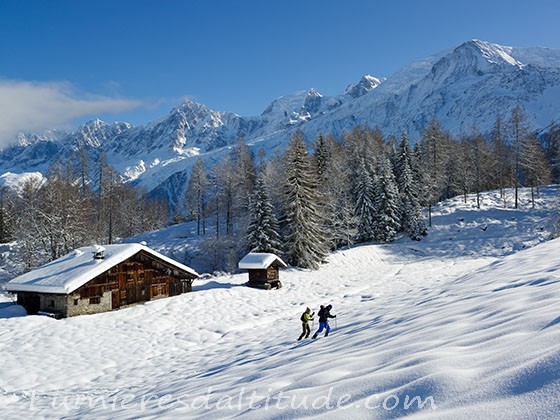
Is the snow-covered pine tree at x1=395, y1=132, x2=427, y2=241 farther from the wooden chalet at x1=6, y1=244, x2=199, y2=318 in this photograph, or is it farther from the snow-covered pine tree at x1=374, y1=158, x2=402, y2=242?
the wooden chalet at x1=6, y1=244, x2=199, y2=318

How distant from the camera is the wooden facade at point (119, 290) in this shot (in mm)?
22000

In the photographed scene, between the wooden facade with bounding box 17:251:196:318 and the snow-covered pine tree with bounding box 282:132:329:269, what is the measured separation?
12539mm

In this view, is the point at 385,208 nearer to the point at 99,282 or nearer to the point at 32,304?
the point at 99,282

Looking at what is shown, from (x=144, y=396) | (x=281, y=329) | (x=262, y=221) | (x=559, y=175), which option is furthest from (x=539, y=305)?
(x=559, y=175)

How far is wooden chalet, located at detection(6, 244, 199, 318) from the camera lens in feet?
71.3

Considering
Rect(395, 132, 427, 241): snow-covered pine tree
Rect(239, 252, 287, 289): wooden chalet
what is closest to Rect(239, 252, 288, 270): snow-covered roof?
Rect(239, 252, 287, 289): wooden chalet

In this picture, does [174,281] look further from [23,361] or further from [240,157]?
[240,157]

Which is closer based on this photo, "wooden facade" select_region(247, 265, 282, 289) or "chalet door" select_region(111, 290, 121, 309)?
"chalet door" select_region(111, 290, 121, 309)

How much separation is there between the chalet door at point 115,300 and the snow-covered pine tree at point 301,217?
17.4 meters

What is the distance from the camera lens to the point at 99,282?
76.2 feet

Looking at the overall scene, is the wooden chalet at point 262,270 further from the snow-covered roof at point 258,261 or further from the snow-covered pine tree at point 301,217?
the snow-covered pine tree at point 301,217

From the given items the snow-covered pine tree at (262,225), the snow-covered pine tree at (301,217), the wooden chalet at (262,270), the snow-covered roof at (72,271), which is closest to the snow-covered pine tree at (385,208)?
→ the snow-covered pine tree at (301,217)

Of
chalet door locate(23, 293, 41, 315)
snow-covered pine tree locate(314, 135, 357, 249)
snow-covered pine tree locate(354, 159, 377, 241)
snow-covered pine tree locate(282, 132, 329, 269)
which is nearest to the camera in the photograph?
chalet door locate(23, 293, 41, 315)

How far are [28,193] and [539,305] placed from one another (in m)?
63.2
